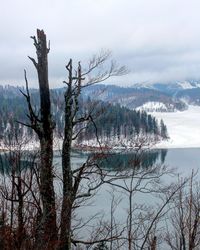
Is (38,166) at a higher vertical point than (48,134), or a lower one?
lower

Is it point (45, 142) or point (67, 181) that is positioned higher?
point (45, 142)

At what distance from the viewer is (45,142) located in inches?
300

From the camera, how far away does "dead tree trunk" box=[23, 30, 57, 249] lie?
23.9ft

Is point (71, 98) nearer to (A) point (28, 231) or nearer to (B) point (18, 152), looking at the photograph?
(B) point (18, 152)

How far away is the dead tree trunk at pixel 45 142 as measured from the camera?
23.9 feet

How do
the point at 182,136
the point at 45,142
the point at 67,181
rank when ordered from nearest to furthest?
1. the point at 45,142
2. the point at 67,181
3. the point at 182,136

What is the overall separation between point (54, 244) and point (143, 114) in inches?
5047

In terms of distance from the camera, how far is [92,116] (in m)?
8.64

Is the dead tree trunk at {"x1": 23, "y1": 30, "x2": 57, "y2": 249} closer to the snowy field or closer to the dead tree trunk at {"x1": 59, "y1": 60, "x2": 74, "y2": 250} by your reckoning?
the dead tree trunk at {"x1": 59, "y1": 60, "x2": 74, "y2": 250}

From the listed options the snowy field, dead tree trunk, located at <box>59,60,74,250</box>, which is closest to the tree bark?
dead tree trunk, located at <box>59,60,74,250</box>

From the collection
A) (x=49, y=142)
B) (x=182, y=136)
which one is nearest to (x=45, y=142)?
A: (x=49, y=142)

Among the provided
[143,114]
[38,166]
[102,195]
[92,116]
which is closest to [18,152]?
[38,166]

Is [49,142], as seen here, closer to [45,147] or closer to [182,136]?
[45,147]

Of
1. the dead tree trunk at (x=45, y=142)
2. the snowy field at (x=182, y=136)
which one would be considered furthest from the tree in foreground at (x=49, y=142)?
the snowy field at (x=182, y=136)
